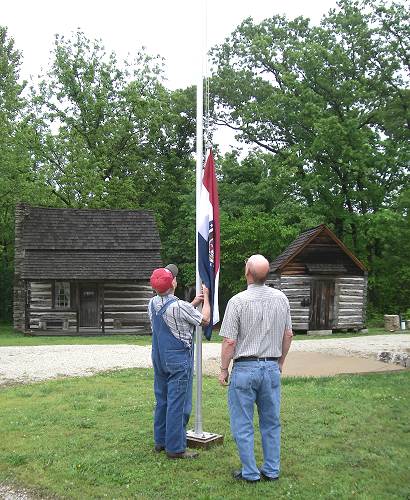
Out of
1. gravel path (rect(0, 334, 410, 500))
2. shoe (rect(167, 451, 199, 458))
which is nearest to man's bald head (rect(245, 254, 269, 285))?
shoe (rect(167, 451, 199, 458))

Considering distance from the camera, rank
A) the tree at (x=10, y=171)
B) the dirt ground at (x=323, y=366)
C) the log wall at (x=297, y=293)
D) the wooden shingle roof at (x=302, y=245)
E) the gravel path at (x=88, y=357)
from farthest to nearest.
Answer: the tree at (x=10, y=171), the log wall at (x=297, y=293), the wooden shingle roof at (x=302, y=245), the gravel path at (x=88, y=357), the dirt ground at (x=323, y=366)

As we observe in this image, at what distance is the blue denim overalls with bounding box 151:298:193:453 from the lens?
586 centimetres

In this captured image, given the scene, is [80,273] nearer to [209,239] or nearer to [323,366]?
[323,366]

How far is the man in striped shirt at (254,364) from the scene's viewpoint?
5203 millimetres

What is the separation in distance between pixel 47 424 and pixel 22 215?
20.8m

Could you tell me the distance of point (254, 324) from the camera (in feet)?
17.4

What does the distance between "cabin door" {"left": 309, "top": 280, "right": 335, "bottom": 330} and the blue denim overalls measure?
19899 mm

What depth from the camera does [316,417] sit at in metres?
7.72

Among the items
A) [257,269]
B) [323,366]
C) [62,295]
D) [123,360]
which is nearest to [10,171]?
[62,295]

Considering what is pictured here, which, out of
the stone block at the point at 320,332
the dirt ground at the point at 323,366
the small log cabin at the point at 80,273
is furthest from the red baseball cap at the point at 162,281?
the stone block at the point at 320,332

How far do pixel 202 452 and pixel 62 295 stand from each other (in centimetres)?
2061

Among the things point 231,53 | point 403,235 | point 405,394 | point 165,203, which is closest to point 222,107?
point 231,53

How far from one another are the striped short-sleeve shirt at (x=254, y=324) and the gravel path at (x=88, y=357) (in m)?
7.34

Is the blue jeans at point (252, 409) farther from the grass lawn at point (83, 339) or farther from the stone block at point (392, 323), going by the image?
the stone block at point (392, 323)
